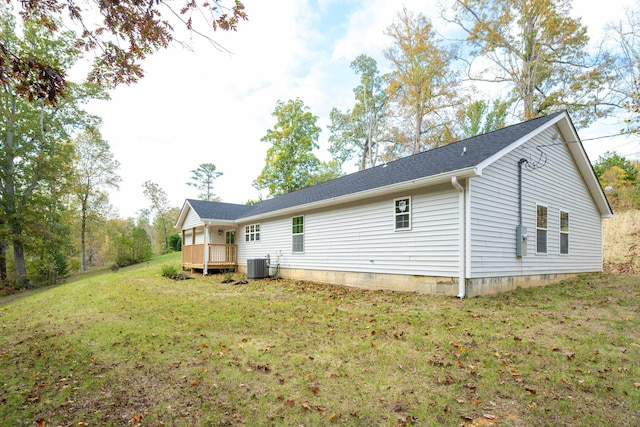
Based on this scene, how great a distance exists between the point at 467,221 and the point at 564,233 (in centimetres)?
614

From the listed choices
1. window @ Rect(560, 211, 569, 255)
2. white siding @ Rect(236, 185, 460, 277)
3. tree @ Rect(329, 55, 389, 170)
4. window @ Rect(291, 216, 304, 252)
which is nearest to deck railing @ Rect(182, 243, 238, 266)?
white siding @ Rect(236, 185, 460, 277)

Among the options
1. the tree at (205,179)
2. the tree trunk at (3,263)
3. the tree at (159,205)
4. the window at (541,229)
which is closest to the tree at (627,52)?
the window at (541,229)

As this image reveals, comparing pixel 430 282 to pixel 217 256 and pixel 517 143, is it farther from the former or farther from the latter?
pixel 217 256

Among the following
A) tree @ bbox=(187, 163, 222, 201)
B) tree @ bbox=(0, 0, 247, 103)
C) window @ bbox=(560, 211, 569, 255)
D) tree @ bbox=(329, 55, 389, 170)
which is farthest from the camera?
tree @ bbox=(187, 163, 222, 201)

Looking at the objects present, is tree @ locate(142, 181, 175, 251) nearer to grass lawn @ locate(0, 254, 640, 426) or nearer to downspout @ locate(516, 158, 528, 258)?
grass lawn @ locate(0, 254, 640, 426)

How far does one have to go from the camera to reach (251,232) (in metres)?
16.7

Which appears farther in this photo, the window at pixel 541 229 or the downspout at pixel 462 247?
the window at pixel 541 229

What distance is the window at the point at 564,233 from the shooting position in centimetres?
1101

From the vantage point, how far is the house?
25.9 feet

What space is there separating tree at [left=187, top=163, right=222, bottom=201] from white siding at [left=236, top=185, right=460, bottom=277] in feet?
115

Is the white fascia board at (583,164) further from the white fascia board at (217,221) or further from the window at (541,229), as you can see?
the white fascia board at (217,221)

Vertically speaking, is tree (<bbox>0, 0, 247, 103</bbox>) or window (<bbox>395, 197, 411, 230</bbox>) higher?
tree (<bbox>0, 0, 247, 103</bbox>)

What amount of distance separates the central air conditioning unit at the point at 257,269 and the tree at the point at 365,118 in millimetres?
16307

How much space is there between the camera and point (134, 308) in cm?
837
